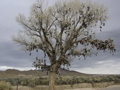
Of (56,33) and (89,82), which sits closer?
(56,33)

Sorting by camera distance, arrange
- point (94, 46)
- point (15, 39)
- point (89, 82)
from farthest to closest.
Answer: point (89, 82)
point (15, 39)
point (94, 46)

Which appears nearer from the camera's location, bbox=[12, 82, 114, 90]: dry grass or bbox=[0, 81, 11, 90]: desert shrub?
bbox=[0, 81, 11, 90]: desert shrub

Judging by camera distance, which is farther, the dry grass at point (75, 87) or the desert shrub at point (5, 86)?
the dry grass at point (75, 87)

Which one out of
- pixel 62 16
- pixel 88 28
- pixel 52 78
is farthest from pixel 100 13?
pixel 52 78

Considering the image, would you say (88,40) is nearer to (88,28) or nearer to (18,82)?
(88,28)

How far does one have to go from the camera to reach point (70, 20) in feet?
91.0

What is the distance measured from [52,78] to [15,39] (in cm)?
578

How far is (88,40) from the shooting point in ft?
90.3

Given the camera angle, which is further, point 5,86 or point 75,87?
point 75,87

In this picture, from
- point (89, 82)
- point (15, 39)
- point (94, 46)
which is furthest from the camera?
point (89, 82)

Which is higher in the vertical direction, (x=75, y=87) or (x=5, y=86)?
(x=5, y=86)

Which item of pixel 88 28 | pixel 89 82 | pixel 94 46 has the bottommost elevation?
pixel 89 82

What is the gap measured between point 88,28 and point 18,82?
31.4 feet

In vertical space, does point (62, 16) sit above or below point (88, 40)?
above
